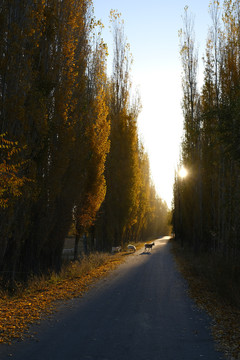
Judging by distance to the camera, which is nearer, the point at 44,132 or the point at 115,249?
the point at 44,132

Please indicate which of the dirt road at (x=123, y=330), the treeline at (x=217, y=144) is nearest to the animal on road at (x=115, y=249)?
the treeline at (x=217, y=144)

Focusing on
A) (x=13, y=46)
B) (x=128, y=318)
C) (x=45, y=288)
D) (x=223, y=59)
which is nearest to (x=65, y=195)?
(x=45, y=288)

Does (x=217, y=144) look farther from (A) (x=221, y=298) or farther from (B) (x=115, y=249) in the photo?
(B) (x=115, y=249)

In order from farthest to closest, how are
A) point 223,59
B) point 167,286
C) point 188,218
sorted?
point 188,218, point 223,59, point 167,286

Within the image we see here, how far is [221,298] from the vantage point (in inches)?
352

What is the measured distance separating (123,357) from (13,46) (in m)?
8.20

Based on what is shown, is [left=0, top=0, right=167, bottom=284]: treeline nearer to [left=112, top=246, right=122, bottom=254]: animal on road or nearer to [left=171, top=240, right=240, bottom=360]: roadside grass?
[left=171, top=240, right=240, bottom=360]: roadside grass

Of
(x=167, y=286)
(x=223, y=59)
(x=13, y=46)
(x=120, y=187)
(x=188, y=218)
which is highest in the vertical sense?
(x=223, y=59)

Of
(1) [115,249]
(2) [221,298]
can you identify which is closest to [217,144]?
(2) [221,298]

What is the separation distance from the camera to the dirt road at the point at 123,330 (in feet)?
16.2

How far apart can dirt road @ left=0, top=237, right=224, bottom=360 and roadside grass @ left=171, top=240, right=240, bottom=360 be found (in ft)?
0.72

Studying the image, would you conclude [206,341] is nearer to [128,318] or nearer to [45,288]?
[128,318]

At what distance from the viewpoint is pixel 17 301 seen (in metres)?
8.38

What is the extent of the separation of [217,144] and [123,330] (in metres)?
5.77
